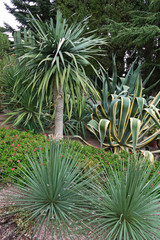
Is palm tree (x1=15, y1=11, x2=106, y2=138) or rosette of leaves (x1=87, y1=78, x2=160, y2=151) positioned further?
rosette of leaves (x1=87, y1=78, x2=160, y2=151)

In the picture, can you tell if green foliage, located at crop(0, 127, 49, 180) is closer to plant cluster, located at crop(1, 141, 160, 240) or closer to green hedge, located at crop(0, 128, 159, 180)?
green hedge, located at crop(0, 128, 159, 180)

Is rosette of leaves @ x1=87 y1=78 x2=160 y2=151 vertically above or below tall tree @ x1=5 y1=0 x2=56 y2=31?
below

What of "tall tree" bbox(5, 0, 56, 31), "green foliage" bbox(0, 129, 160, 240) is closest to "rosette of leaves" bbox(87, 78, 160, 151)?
"green foliage" bbox(0, 129, 160, 240)

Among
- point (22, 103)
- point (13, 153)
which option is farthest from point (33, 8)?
point (13, 153)

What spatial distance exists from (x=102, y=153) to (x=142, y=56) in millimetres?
8501

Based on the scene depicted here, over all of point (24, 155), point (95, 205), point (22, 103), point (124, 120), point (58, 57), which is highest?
point (58, 57)

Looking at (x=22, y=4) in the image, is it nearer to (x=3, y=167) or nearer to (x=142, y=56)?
(x=142, y=56)

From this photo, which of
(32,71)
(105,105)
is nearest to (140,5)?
(105,105)

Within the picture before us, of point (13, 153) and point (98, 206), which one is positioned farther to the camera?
point (13, 153)

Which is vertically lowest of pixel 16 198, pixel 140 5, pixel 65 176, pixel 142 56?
pixel 16 198

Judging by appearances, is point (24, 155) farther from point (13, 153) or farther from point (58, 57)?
point (58, 57)

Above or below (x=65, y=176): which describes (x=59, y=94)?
above

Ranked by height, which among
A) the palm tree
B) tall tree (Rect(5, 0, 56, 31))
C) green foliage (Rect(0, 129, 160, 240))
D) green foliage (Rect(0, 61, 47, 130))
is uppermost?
tall tree (Rect(5, 0, 56, 31))

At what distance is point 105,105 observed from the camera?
400 centimetres
